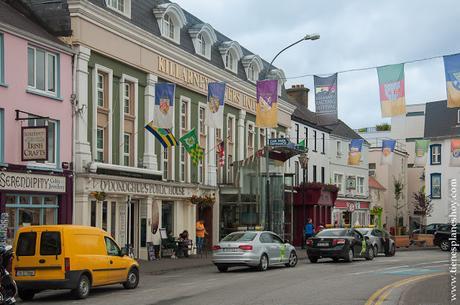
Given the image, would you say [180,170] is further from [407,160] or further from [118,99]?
[407,160]

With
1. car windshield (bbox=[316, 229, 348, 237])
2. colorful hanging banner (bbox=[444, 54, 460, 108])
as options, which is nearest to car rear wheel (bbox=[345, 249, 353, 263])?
car windshield (bbox=[316, 229, 348, 237])

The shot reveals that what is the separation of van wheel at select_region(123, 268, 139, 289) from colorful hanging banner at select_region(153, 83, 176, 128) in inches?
350

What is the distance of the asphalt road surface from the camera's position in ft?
50.0

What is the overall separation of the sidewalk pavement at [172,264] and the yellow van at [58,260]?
716 cm

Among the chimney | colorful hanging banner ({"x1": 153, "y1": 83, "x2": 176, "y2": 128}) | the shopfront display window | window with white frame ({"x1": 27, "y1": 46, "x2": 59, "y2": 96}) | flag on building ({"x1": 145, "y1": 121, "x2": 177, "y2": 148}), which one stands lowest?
the shopfront display window

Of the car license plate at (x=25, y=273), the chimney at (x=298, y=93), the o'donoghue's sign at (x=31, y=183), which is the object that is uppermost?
the chimney at (x=298, y=93)

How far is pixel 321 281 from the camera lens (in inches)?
784

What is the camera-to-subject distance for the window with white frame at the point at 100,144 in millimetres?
27156

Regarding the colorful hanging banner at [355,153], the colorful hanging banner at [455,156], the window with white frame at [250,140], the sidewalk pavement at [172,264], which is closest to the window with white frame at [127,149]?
the sidewalk pavement at [172,264]

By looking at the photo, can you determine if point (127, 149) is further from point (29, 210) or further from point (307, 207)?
point (307, 207)

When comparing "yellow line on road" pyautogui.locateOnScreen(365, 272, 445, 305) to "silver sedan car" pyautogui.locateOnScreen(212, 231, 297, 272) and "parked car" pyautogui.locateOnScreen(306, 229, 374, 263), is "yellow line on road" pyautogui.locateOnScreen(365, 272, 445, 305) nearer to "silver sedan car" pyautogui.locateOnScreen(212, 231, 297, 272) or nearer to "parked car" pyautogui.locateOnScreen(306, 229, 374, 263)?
"silver sedan car" pyautogui.locateOnScreen(212, 231, 297, 272)

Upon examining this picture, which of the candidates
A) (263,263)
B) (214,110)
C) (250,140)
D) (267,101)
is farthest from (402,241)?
(263,263)

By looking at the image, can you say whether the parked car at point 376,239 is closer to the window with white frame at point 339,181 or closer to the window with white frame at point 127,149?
the window with white frame at point 127,149

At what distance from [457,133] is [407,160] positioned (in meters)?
14.0
